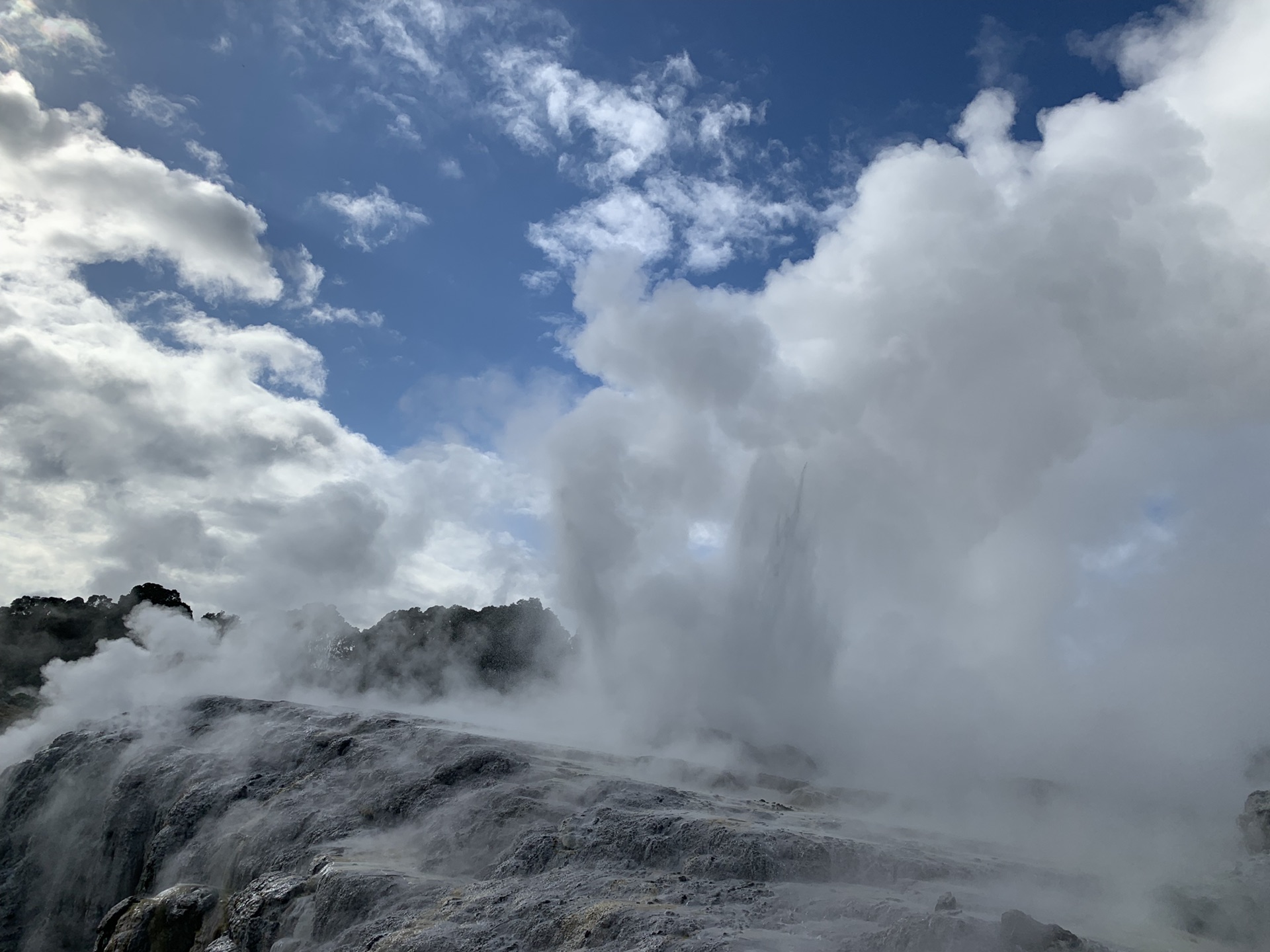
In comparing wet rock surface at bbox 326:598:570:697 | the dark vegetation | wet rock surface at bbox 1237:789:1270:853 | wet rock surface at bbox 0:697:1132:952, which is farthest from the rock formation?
wet rock surface at bbox 1237:789:1270:853

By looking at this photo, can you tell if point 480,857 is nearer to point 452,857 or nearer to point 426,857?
point 452,857

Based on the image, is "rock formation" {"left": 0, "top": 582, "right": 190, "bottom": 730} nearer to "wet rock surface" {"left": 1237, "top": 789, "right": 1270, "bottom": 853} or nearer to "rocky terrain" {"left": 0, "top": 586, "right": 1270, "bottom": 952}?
"rocky terrain" {"left": 0, "top": 586, "right": 1270, "bottom": 952}

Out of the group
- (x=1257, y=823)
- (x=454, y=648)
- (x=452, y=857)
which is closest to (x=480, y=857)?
(x=452, y=857)

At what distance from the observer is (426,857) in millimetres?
13250

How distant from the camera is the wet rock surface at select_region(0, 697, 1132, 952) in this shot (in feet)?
32.5

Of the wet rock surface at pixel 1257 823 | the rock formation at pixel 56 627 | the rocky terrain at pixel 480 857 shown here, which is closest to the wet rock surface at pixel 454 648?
the rock formation at pixel 56 627

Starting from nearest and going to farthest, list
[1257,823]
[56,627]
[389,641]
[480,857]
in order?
[480,857] < [1257,823] < [389,641] < [56,627]

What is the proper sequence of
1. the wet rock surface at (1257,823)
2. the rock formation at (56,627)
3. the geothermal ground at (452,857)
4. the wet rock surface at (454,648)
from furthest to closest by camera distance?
the rock formation at (56,627) < the wet rock surface at (454,648) < the wet rock surface at (1257,823) < the geothermal ground at (452,857)

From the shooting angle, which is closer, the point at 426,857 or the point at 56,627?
the point at 426,857

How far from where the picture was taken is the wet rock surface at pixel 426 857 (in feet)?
32.5

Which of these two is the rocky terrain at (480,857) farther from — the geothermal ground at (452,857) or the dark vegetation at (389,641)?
the dark vegetation at (389,641)

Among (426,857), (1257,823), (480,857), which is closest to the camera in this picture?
(480,857)

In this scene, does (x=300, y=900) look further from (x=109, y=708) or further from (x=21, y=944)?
(x=109, y=708)

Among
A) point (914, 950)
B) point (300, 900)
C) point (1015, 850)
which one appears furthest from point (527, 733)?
point (914, 950)
